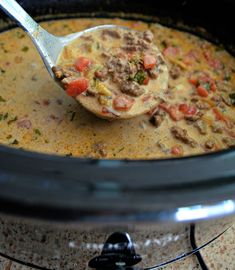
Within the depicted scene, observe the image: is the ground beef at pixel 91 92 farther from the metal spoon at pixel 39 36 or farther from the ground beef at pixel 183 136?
the ground beef at pixel 183 136

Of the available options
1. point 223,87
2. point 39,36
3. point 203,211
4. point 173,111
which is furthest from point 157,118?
point 203,211

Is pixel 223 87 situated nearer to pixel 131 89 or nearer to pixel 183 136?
pixel 183 136

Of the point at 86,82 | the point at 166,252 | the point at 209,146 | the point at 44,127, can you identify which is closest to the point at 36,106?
the point at 44,127

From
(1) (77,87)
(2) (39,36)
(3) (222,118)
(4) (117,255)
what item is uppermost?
(2) (39,36)

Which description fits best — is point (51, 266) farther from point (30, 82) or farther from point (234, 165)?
point (30, 82)

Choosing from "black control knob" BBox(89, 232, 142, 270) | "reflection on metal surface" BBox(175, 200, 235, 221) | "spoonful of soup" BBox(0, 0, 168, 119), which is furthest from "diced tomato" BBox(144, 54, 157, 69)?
"reflection on metal surface" BBox(175, 200, 235, 221)

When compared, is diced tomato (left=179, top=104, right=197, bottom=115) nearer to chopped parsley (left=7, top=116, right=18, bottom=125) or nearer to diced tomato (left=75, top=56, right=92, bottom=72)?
diced tomato (left=75, top=56, right=92, bottom=72)
